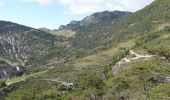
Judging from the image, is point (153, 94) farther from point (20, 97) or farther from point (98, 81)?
point (20, 97)

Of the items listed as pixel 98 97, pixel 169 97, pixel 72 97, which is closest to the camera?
pixel 169 97

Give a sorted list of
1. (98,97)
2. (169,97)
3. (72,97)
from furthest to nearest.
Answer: (72,97) < (98,97) < (169,97)

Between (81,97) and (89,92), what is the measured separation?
4289 mm

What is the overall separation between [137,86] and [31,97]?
5224cm

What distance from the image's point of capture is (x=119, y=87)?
189875 mm

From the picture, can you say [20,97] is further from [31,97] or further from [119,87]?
[119,87]

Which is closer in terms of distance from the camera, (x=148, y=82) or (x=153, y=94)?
(x=153, y=94)

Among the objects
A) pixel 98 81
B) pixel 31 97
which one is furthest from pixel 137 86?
pixel 31 97

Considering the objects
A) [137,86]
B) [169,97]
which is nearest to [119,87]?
[137,86]

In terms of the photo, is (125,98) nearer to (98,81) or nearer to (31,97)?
(98,81)

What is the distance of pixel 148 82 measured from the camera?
196 meters

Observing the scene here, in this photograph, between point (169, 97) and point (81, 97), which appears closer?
point (169, 97)

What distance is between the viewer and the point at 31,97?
644 feet

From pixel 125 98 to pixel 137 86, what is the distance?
53.6ft
